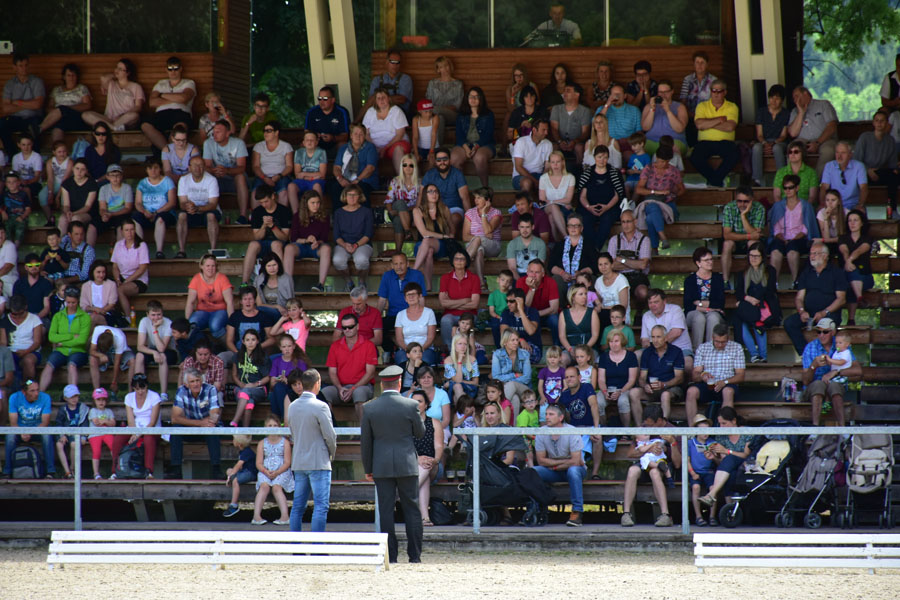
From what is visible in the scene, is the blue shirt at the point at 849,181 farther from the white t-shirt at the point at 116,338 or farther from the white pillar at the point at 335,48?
the white t-shirt at the point at 116,338

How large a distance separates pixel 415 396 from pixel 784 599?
4474 millimetres

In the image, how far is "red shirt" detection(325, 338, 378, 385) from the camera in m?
13.9

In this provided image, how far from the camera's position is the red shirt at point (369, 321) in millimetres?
14445

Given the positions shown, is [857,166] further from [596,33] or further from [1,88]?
[1,88]

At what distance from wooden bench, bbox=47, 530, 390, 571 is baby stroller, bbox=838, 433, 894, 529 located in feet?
14.5

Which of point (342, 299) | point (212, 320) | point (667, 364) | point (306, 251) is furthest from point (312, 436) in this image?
point (306, 251)

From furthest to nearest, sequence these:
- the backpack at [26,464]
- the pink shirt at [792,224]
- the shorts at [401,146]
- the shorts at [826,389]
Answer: the shorts at [401,146] < the pink shirt at [792,224] < the shorts at [826,389] < the backpack at [26,464]

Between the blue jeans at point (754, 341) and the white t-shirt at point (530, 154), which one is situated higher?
the white t-shirt at point (530, 154)

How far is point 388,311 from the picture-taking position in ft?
49.1

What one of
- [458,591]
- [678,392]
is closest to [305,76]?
[678,392]

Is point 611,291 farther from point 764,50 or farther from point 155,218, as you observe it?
point 155,218

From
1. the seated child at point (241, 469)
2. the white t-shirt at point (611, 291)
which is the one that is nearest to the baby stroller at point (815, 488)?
the white t-shirt at point (611, 291)

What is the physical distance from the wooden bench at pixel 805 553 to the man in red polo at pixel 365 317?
5330 mm

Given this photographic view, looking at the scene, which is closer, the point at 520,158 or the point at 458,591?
the point at 458,591
